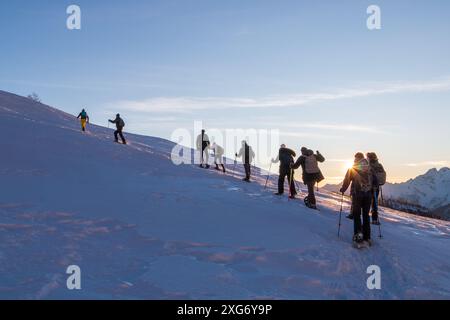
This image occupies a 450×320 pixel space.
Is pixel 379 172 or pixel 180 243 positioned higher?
pixel 379 172

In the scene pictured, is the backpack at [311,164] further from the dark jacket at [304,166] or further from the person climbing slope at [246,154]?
the person climbing slope at [246,154]

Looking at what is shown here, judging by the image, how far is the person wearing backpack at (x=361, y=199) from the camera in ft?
41.6

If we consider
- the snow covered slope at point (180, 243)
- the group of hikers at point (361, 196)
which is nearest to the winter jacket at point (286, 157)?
the snow covered slope at point (180, 243)

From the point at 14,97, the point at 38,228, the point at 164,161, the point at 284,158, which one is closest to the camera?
the point at 38,228

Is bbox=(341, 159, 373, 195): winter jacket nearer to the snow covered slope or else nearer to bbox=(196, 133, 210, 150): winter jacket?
the snow covered slope

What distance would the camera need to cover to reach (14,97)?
41.9m

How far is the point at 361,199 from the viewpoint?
1284 centimetres

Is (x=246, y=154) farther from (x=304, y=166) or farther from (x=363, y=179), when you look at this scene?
(x=363, y=179)

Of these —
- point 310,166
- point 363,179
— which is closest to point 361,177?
point 363,179

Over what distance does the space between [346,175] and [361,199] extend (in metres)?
1.01

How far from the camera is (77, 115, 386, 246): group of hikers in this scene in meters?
12.8
